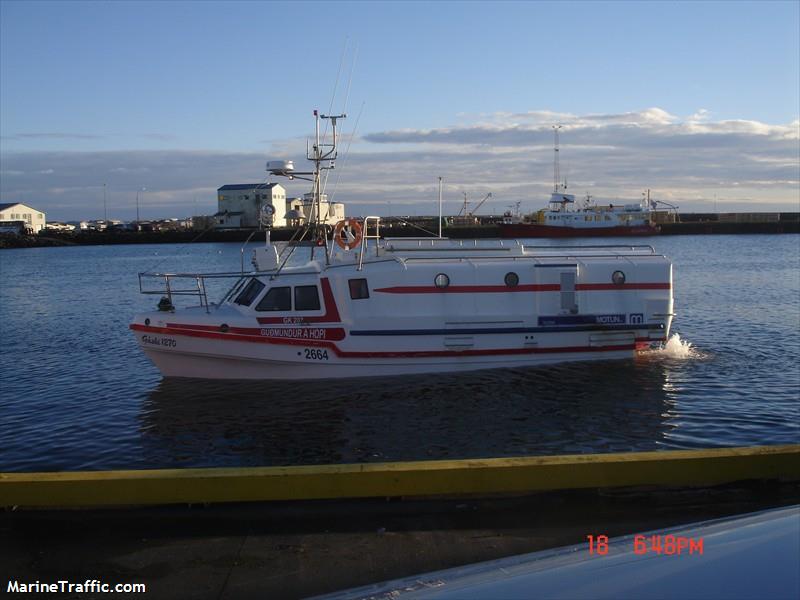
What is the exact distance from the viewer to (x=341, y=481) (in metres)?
6.62

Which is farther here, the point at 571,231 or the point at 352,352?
the point at 571,231

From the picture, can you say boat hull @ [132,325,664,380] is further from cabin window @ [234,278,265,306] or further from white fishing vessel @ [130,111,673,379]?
cabin window @ [234,278,265,306]

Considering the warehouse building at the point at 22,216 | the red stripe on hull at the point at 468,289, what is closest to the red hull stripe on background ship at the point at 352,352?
the red stripe on hull at the point at 468,289

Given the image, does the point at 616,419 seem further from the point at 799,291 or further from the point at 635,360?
the point at 799,291

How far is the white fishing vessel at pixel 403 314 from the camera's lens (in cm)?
1417

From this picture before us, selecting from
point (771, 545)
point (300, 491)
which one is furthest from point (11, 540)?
point (771, 545)

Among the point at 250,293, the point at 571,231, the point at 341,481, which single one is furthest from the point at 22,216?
the point at 341,481

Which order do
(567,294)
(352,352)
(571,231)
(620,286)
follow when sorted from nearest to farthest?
(352,352), (567,294), (620,286), (571,231)

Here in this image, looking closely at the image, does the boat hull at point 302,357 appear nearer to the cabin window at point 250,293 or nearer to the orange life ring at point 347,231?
the cabin window at point 250,293

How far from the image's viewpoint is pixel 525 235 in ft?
291

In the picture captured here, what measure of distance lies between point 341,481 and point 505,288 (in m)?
8.63

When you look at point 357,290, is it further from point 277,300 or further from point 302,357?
point 302,357

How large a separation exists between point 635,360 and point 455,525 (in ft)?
34.2

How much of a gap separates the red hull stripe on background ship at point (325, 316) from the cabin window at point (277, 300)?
0.23 m
